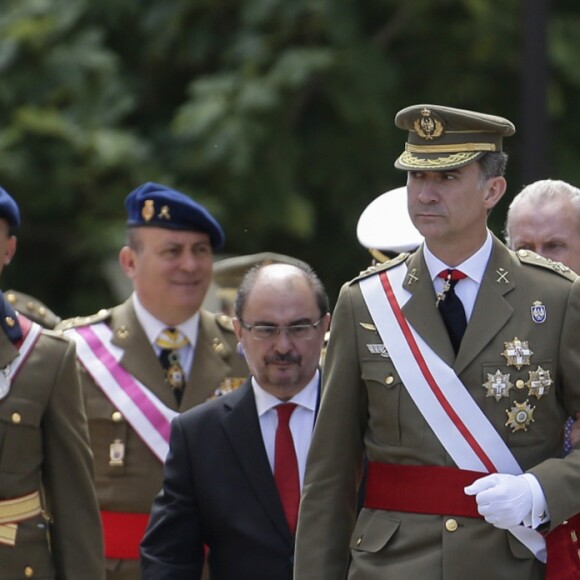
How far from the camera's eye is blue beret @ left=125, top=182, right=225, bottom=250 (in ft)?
25.1

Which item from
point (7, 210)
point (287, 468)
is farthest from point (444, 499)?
point (7, 210)

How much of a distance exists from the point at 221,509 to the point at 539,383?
135 centimetres

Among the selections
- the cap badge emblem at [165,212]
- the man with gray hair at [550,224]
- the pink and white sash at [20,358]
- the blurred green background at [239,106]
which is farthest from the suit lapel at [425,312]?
the blurred green background at [239,106]

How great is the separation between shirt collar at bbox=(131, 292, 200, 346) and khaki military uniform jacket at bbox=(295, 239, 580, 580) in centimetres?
215

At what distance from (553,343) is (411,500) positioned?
54 centimetres

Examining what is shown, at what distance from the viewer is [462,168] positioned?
5.36 meters

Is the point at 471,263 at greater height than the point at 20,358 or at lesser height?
greater

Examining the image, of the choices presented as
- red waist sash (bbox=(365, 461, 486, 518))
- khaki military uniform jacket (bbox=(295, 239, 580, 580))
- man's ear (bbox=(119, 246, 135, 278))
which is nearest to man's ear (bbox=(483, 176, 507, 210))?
khaki military uniform jacket (bbox=(295, 239, 580, 580))

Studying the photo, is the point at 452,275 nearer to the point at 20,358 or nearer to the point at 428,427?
the point at 428,427

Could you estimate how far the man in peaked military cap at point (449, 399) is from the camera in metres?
5.18

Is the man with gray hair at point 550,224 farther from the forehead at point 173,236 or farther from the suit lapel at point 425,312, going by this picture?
the forehead at point 173,236

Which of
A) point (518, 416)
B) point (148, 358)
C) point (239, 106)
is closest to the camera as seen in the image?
point (518, 416)

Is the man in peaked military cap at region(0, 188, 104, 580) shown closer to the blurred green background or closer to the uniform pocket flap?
the uniform pocket flap

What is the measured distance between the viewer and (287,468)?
6246mm
